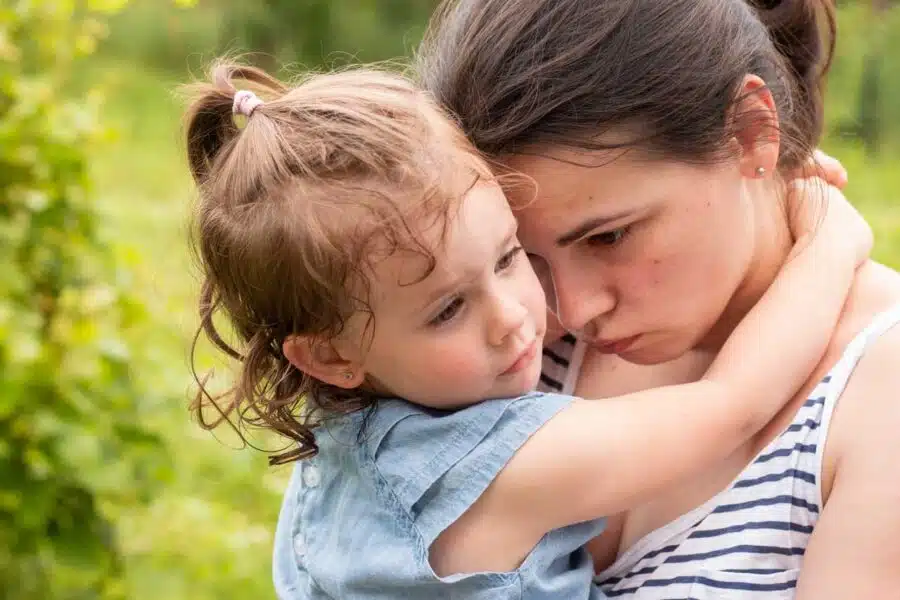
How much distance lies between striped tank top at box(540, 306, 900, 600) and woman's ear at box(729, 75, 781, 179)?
32cm

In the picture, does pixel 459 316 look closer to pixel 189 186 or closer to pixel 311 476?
pixel 311 476

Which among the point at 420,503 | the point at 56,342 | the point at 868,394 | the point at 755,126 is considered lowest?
the point at 56,342

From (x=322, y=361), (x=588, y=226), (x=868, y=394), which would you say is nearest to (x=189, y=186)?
(x=322, y=361)

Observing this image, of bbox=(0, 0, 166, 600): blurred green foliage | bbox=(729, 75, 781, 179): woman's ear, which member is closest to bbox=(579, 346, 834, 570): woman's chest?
bbox=(729, 75, 781, 179): woman's ear

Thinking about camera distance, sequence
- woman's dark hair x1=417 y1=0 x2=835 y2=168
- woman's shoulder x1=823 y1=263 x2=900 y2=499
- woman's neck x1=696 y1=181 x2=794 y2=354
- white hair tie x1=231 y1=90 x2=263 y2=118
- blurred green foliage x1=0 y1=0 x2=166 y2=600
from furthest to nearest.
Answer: blurred green foliage x1=0 y1=0 x2=166 y2=600 → woman's neck x1=696 y1=181 x2=794 y2=354 → white hair tie x1=231 y1=90 x2=263 y2=118 → woman's dark hair x1=417 y1=0 x2=835 y2=168 → woman's shoulder x1=823 y1=263 x2=900 y2=499

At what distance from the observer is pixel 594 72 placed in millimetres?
1776

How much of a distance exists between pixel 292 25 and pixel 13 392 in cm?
553

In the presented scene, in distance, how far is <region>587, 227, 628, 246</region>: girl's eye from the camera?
1868mm

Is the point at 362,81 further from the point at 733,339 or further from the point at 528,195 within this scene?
the point at 733,339

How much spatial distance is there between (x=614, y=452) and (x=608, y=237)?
36 cm

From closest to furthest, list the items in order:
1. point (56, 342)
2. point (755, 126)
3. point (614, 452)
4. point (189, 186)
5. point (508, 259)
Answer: point (614, 452) → point (508, 259) → point (755, 126) → point (189, 186) → point (56, 342)

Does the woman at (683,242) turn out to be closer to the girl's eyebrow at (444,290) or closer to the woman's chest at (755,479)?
the woman's chest at (755,479)

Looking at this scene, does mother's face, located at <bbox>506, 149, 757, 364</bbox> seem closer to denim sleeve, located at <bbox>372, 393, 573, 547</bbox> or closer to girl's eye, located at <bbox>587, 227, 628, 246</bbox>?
girl's eye, located at <bbox>587, 227, 628, 246</bbox>

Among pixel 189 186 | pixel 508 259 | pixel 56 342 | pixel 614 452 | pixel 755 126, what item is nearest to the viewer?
pixel 614 452
